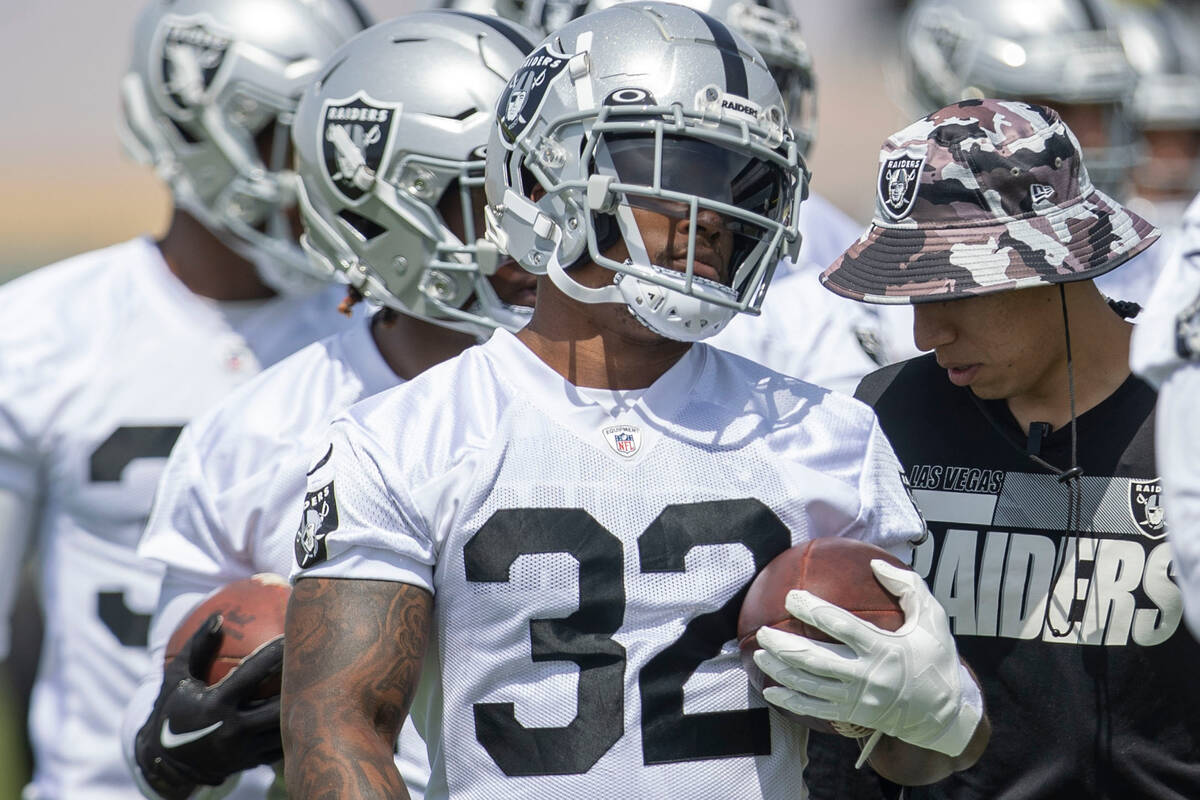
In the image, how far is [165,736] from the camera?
10.1 ft

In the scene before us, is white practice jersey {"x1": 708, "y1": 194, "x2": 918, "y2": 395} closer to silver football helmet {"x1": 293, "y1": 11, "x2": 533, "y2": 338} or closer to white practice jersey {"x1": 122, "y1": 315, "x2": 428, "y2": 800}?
silver football helmet {"x1": 293, "y1": 11, "x2": 533, "y2": 338}

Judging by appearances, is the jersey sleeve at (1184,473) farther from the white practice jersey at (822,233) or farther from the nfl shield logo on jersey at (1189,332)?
the white practice jersey at (822,233)

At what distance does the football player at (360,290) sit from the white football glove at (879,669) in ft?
3.49

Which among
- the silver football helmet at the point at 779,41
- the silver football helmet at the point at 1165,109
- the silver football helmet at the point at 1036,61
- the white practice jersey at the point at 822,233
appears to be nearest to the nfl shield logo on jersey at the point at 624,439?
the silver football helmet at the point at 779,41

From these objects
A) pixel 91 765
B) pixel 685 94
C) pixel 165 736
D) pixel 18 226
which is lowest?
pixel 18 226

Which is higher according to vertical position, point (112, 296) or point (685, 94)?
point (685, 94)

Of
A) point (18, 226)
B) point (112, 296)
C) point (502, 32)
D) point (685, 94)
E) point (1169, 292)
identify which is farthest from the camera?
point (18, 226)

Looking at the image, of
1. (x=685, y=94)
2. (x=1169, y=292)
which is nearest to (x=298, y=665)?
(x=685, y=94)

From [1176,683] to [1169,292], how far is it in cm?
112

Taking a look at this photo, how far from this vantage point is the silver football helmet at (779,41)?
4852mm

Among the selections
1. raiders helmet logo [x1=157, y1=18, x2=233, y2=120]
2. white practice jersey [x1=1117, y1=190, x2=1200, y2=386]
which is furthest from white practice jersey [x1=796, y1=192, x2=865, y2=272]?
white practice jersey [x1=1117, y1=190, x2=1200, y2=386]

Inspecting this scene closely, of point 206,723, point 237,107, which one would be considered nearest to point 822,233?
point 237,107

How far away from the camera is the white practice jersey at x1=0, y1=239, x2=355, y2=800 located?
4.27 metres

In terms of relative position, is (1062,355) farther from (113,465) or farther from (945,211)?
(113,465)
